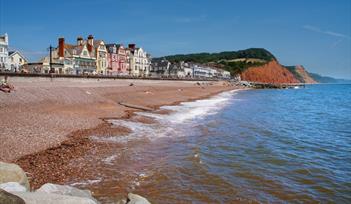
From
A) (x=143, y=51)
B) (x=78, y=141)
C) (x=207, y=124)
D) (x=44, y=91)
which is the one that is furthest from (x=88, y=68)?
(x=78, y=141)

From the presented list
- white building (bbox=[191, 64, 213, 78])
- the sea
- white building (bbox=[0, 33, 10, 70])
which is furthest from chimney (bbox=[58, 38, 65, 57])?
white building (bbox=[191, 64, 213, 78])

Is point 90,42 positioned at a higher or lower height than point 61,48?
higher

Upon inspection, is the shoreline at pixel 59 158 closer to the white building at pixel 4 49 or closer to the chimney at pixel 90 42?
the white building at pixel 4 49

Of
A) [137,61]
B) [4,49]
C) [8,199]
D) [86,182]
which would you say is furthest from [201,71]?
[8,199]

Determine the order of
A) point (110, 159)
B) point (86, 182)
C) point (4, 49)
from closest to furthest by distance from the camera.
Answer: point (86, 182) < point (110, 159) < point (4, 49)

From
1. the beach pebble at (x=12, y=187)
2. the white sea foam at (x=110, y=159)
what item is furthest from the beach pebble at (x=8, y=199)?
the white sea foam at (x=110, y=159)

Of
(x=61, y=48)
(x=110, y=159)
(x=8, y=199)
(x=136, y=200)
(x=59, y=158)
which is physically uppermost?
(x=61, y=48)

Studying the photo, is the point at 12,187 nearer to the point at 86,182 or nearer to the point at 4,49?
the point at 86,182

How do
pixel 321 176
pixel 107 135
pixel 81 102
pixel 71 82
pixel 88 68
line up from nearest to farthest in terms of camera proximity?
1. pixel 321 176
2. pixel 107 135
3. pixel 81 102
4. pixel 71 82
5. pixel 88 68

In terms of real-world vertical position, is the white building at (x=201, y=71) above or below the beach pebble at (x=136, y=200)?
above

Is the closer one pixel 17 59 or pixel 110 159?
pixel 110 159

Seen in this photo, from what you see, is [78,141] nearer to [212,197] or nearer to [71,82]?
[212,197]

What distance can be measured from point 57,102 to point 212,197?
21490 mm

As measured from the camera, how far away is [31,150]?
13.4 m
